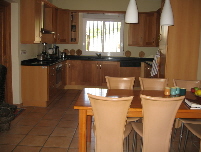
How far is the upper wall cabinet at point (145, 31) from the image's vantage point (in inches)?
264

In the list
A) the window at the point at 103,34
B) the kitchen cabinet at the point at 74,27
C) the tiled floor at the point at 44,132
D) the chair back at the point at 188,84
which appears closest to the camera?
the tiled floor at the point at 44,132

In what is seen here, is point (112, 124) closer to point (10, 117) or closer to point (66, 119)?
point (10, 117)

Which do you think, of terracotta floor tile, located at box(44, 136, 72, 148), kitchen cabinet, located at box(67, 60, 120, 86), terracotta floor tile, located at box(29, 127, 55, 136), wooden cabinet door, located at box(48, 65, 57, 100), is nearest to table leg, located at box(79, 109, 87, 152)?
terracotta floor tile, located at box(44, 136, 72, 148)

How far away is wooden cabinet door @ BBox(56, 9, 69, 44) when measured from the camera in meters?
6.88

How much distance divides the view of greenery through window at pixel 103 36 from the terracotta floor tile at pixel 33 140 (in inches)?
176

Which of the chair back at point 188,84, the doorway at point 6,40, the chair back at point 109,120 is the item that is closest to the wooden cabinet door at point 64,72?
the doorway at point 6,40

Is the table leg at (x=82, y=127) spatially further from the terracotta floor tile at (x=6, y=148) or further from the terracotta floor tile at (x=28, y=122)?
the terracotta floor tile at (x=28, y=122)

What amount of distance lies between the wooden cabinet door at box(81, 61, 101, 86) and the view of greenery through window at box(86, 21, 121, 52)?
0.86 metres

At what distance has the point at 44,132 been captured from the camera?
365cm

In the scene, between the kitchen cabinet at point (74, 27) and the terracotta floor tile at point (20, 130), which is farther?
the kitchen cabinet at point (74, 27)

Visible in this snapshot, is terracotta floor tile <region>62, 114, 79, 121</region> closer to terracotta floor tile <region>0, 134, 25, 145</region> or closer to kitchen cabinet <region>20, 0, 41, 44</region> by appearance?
terracotta floor tile <region>0, 134, 25, 145</region>

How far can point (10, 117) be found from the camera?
3.45 m

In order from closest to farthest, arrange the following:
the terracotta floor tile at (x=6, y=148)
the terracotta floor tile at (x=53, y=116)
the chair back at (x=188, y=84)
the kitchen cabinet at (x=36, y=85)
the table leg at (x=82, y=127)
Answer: the table leg at (x=82, y=127) < the terracotta floor tile at (x=6, y=148) < the chair back at (x=188, y=84) < the terracotta floor tile at (x=53, y=116) < the kitchen cabinet at (x=36, y=85)

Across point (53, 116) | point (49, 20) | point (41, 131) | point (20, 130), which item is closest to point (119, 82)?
point (41, 131)
